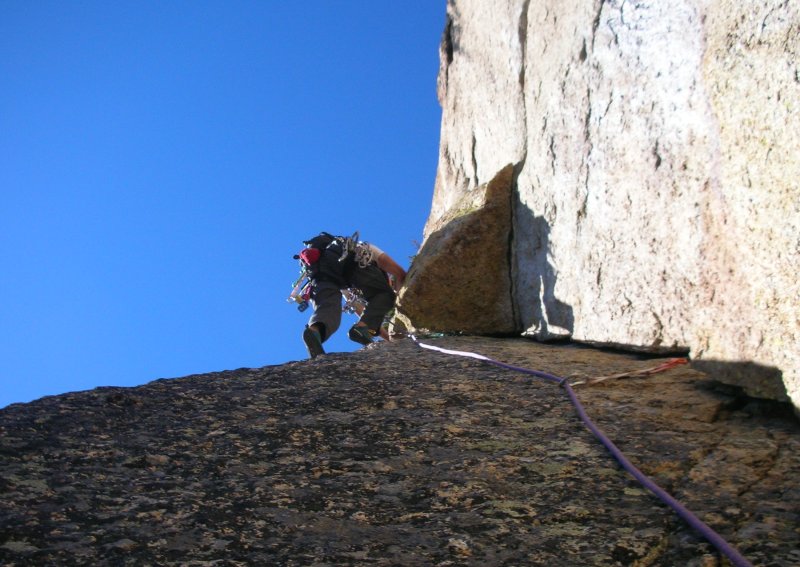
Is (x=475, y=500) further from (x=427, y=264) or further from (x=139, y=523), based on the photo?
(x=427, y=264)

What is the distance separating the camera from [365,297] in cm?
929

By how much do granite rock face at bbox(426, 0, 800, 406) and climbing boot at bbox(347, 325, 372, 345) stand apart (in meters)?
1.89

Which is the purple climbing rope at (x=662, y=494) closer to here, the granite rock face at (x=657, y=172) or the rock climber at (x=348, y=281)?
the granite rock face at (x=657, y=172)

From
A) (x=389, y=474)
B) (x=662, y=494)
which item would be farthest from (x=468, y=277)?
(x=662, y=494)

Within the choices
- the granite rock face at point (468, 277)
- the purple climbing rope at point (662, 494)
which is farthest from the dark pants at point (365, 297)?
the purple climbing rope at point (662, 494)

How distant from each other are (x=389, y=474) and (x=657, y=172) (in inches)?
108

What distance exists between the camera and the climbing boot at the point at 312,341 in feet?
28.7

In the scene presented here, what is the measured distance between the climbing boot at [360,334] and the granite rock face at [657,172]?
6.21 feet

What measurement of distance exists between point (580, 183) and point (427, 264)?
194cm

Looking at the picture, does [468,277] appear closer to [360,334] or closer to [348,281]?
[360,334]

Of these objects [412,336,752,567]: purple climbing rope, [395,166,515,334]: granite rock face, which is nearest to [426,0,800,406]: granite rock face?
[395,166,515,334]: granite rock face

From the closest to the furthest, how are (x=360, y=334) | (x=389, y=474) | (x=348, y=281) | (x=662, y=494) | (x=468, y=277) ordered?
(x=662, y=494) < (x=389, y=474) < (x=468, y=277) < (x=360, y=334) < (x=348, y=281)

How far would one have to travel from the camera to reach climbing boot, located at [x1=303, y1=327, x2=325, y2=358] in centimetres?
873

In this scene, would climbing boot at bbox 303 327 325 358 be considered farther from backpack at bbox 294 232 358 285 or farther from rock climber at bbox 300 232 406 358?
backpack at bbox 294 232 358 285
